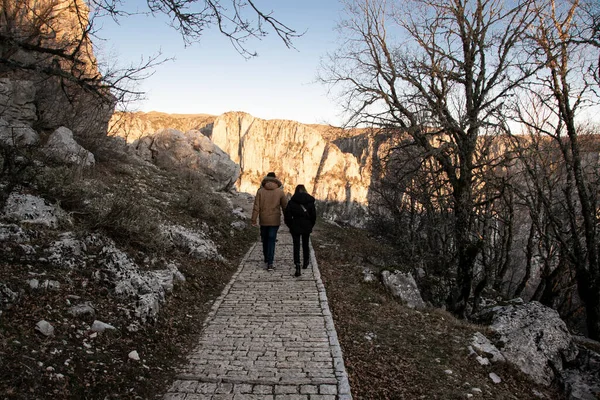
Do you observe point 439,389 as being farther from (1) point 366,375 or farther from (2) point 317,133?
(2) point 317,133

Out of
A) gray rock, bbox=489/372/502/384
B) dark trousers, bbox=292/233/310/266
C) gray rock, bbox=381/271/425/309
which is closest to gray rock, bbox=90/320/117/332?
dark trousers, bbox=292/233/310/266

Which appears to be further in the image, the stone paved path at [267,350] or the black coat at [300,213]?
the black coat at [300,213]

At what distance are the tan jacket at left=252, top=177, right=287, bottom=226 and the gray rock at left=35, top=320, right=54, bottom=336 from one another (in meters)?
5.25

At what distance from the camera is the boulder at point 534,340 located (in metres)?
6.38

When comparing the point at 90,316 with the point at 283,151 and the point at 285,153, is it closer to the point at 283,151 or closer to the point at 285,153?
the point at 285,153

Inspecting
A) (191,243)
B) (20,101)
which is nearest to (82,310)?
(191,243)

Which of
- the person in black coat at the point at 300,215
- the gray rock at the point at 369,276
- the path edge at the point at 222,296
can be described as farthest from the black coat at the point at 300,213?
the gray rock at the point at 369,276

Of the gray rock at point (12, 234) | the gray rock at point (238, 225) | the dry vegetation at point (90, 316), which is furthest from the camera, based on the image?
the gray rock at point (238, 225)

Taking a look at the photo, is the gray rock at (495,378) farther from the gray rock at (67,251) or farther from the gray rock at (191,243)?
the gray rock at (191,243)

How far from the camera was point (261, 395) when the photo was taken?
400cm

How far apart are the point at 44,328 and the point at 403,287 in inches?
273

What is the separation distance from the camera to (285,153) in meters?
106

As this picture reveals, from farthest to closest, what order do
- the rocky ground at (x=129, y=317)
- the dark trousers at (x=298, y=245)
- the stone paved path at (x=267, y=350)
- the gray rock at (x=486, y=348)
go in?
1. the dark trousers at (x=298, y=245)
2. the gray rock at (x=486, y=348)
3. the stone paved path at (x=267, y=350)
4. the rocky ground at (x=129, y=317)

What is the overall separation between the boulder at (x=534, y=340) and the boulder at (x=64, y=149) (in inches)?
394
